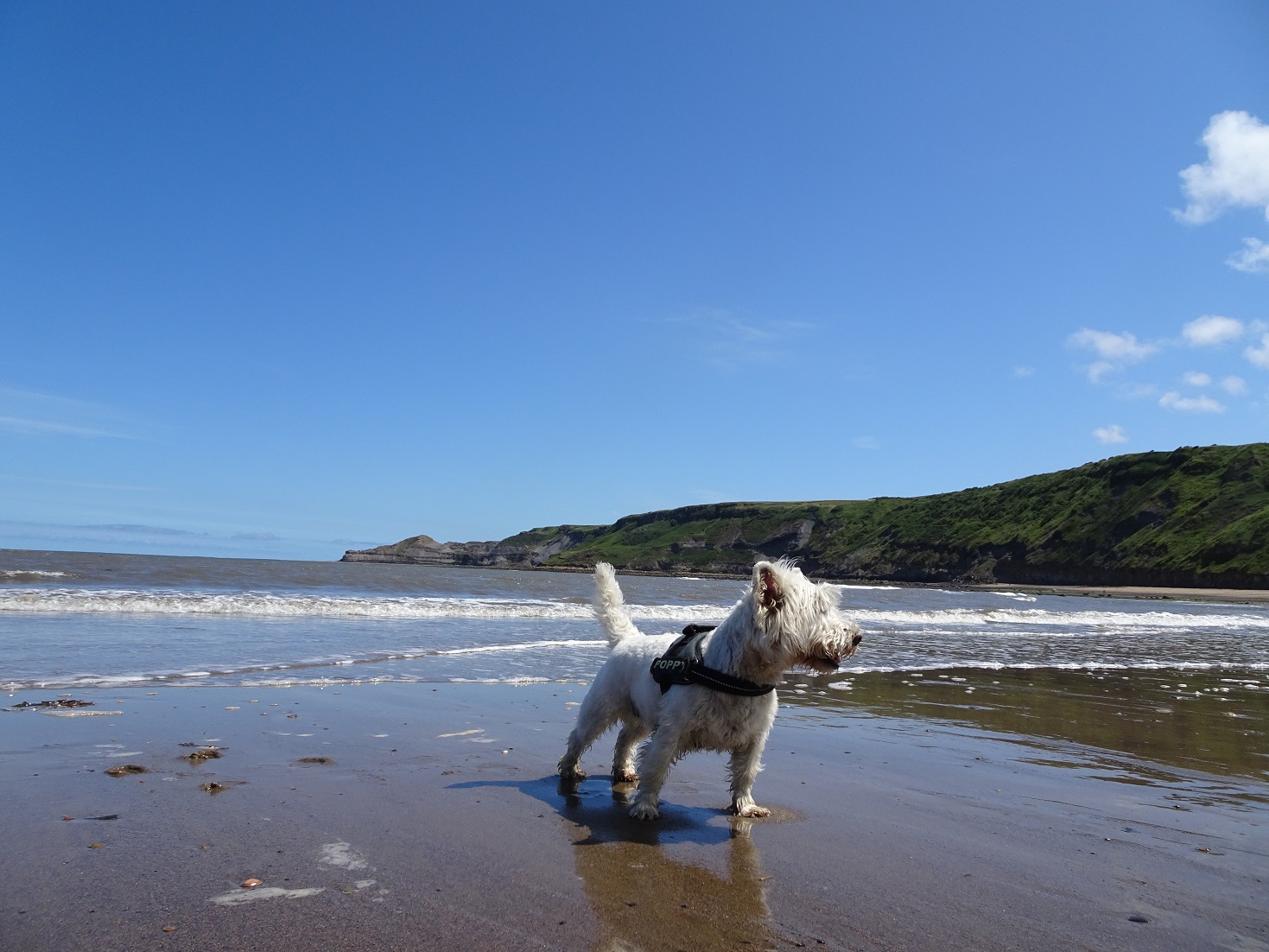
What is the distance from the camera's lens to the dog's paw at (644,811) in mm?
4930

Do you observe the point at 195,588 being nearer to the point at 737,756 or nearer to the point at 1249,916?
the point at 737,756

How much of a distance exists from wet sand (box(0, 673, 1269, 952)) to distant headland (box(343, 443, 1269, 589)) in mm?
48132

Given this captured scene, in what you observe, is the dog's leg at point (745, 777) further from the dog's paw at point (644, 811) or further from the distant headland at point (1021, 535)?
the distant headland at point (1021, 535)

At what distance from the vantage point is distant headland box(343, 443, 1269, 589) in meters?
89.4

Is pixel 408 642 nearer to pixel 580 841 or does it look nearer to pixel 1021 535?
pixel 580 841

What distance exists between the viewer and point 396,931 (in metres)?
3.16

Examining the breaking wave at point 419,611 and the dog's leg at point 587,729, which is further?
the breaking wave at point 419,611

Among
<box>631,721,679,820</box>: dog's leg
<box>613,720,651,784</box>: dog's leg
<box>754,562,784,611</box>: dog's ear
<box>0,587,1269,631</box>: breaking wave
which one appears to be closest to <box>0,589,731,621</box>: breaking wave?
<box>0,587,1269,631</box>: breaking wave

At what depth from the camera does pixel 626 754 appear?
6.02 meters

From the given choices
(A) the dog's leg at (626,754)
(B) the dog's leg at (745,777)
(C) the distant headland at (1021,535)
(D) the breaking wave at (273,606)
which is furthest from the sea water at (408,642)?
(C) the distant headland at (1021,535)

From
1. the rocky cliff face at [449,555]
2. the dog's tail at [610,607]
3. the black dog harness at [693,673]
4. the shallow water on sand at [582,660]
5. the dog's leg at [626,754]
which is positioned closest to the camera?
the black dog harness at [693,673]

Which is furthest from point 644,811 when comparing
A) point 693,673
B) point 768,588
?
point 768,588

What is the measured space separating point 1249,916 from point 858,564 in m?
138

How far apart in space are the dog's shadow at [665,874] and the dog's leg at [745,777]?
12cm
